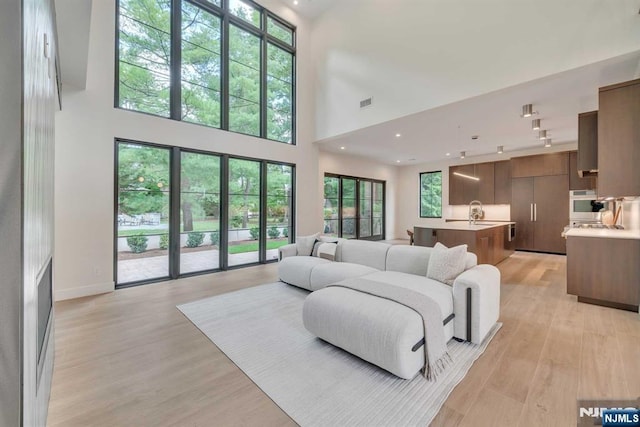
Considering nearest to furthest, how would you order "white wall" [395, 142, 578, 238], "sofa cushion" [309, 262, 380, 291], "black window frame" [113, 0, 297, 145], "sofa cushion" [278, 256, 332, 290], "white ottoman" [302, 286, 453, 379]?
"white ottoman" [302, 286, 453, 379], "sofa cushion" [309, 262, 380, 291], "sofa cushion" [278, 256, 332, 290], "black window frame" [113, 0, 297, 145], "white wall" [395, 142, 578, 238]

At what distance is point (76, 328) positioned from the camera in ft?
9.46

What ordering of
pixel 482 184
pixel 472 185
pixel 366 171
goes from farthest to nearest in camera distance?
pixel 366 171 < pixel 472 185 < pixel 482 184

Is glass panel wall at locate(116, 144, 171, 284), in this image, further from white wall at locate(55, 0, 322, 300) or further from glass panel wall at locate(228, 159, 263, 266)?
glass panel wall at locate(228, 159, 263, 266)

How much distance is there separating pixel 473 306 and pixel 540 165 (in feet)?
22.7

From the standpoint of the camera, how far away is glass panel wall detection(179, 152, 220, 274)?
504 centimetres

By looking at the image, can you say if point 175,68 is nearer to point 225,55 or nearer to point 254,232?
point 225,55

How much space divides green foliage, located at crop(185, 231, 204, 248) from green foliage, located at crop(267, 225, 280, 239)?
1.57m

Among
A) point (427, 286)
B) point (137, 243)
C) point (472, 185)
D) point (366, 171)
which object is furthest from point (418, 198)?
point (137, 243)

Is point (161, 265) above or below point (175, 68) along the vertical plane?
below

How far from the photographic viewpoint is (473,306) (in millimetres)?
Result: 2457

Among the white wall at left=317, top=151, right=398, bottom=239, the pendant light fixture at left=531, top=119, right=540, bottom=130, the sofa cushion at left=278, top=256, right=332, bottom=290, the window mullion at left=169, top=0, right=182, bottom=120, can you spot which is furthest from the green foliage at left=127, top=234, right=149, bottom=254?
the pendant light fixture at left=531, top=119, right=540, bottom=130

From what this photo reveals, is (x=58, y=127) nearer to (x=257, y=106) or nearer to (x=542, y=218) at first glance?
(x=257, y=106)

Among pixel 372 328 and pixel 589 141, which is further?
pixel 589 141

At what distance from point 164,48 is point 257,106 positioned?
1976 millimetres
